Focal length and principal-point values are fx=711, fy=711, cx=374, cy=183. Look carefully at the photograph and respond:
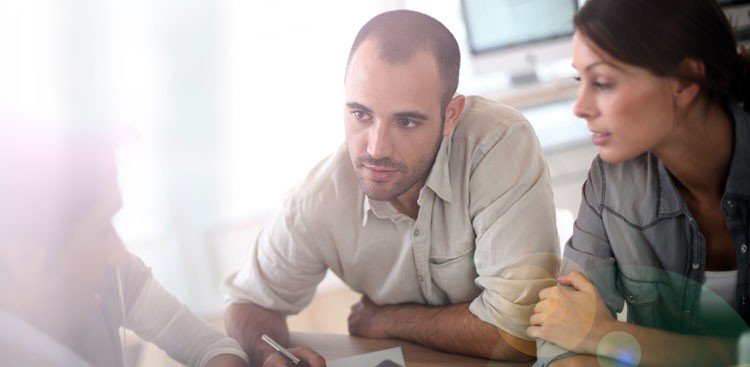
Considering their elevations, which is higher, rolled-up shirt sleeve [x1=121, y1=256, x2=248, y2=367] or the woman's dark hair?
the woman's dark hair

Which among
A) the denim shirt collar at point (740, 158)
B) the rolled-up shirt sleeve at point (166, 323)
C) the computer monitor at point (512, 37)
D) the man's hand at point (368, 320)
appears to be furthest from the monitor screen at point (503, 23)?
the rolled-up shirt sleeve at point (166, 323)

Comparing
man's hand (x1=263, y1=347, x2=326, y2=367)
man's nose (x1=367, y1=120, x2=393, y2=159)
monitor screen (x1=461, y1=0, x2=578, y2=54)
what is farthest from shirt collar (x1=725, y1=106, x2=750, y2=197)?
man's hand (x1=263, y1=347, x2=326, y2=367)

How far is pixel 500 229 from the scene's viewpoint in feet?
2.68

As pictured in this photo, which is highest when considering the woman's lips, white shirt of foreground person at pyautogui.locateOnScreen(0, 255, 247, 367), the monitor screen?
the monitor screen

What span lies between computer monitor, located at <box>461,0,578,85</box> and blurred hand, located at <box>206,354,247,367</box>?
18.1 inches

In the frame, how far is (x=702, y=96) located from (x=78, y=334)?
25.0 inches

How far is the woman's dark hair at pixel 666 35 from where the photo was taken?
63cm

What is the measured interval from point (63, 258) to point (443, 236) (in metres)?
0.44

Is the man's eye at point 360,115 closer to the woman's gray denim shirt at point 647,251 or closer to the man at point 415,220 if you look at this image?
the man at point 415,220

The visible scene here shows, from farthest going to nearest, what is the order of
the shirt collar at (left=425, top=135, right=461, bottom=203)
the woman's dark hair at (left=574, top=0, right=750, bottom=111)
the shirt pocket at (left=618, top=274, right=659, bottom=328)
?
1. the shirt collar at (left=425, top=135, right=461, bottom=203)
2. the shirt pocket at (left=618, top=274, right=659, bottom=328)
3. the woman's dark hair at (left=574, top=0, right=750, bottom=111)

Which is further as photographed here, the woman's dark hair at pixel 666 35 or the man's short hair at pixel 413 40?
the man's short hair at pixel 413 40

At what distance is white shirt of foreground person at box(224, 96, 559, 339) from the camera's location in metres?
0.81

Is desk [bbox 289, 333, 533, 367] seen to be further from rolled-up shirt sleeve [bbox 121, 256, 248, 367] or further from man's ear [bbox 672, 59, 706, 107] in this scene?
man's ear [bbox 672, 59, 706, 107]

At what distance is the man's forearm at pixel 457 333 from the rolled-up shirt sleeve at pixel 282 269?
13 cm
